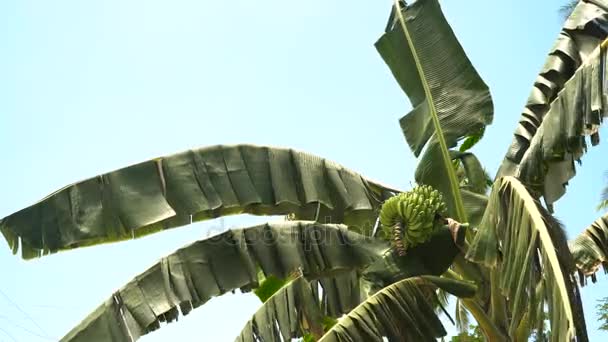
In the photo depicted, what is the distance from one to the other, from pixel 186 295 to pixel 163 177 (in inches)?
32.6

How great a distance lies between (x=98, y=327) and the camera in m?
5.04

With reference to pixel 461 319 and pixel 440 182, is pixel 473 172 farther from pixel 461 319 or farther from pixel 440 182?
pixel 461 319

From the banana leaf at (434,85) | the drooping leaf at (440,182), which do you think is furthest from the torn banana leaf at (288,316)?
the banana leaf at (434,85)

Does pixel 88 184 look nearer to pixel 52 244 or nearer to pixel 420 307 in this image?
pixel 52 244

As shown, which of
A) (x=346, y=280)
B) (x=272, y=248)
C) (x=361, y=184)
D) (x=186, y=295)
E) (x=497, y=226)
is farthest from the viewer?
(x=346, y=280)

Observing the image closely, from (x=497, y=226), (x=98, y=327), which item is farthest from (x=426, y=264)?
(x=98, y=327)

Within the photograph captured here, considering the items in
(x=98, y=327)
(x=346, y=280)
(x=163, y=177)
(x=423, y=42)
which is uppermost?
(x=423, y=42)

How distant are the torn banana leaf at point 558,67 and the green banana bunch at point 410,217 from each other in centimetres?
106

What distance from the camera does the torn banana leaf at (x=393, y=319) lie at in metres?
4.59

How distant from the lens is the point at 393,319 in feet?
15.6

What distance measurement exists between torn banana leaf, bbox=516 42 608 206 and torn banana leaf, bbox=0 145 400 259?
1.16 metres

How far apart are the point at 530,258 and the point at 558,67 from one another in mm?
2813

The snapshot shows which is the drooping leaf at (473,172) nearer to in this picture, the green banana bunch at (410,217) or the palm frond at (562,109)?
the palm frond at (562,109)

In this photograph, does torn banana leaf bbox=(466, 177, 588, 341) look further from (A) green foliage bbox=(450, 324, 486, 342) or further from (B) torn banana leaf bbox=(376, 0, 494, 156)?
(A) green foliage bbox=(450, 324, 486, 342)
